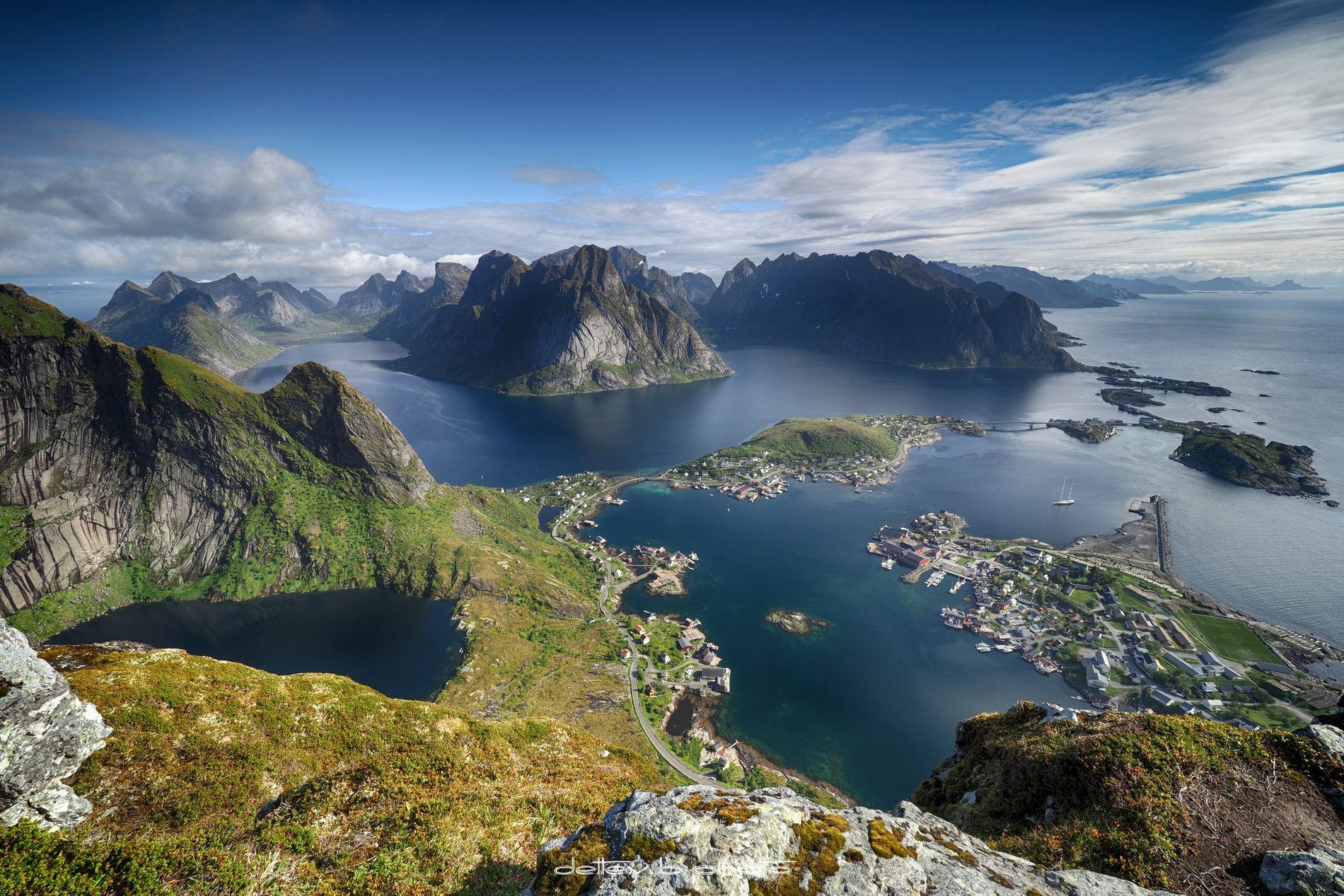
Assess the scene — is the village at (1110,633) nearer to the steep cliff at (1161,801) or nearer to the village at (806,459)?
the village at (806,459)

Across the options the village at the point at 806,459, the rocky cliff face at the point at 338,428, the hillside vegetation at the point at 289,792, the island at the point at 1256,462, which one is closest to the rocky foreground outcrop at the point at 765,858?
the hillside vegetation at the point at 289,792

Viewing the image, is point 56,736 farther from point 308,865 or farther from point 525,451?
point 525,451

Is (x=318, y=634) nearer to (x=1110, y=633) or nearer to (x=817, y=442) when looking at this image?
(x=1110, y=633)

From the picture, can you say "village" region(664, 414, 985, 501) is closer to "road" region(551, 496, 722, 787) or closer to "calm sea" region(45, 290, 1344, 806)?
"calm sea" region(45, 290, 1344, 806)

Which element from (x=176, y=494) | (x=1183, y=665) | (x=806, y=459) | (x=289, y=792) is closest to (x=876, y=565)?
(x=1183, y=665)

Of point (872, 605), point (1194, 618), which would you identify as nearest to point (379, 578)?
point (872, 605)

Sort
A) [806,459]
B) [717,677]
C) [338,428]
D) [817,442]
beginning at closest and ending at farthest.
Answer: [717,677]
[338,428]
[806,459]
[817,442]
